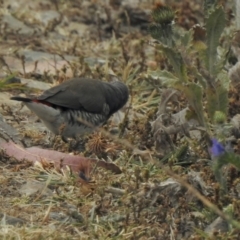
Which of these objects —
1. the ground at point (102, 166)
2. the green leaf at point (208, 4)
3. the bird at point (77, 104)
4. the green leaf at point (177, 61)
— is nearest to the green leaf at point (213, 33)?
the green leaf at point (177, 61)

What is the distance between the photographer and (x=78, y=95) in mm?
6969

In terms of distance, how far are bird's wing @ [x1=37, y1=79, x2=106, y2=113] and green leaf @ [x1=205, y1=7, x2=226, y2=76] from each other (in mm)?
1479

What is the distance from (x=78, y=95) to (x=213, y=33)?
1.62m

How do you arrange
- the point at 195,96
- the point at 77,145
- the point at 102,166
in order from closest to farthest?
1. the point at 195,96
2. the point at 102,166
3. the point at 77,145

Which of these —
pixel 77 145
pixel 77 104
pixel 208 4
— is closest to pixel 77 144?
pixel 77 145

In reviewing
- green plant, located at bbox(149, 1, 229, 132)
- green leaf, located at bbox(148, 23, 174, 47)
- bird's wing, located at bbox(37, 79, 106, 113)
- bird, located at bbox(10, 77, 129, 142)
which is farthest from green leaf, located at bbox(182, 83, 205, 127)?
bird's wing, located at bbox(37, 79, 106, 113)

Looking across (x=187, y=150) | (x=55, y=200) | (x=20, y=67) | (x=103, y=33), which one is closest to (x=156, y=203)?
(x=55, y=200)

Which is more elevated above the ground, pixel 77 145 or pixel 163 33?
pixel 163 33

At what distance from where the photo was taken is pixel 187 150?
6.00 m

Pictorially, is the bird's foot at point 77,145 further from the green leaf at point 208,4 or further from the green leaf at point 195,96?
the green leaf at point 208,4

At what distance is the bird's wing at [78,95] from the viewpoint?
6750mm

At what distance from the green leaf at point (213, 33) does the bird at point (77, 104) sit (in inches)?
45.5

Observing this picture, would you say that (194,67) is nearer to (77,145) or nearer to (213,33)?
(213,33)

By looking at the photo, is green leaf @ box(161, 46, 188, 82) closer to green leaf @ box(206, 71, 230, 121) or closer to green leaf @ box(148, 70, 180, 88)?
green leaf @ box(148, 70, 180, 88)
